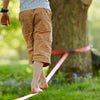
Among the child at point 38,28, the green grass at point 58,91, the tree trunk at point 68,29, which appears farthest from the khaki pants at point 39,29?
the tree trunk at point 68,29

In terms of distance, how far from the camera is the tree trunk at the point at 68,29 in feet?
14.1

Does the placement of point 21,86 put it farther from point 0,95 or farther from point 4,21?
point 4,21

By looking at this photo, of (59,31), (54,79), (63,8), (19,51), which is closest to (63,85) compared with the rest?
(54,79)

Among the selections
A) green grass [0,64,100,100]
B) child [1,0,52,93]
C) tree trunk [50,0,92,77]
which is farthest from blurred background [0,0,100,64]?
child [1,0,52,93]

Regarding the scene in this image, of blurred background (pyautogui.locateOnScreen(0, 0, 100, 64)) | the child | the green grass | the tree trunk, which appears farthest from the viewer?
blurred background (pyautogui.locateOnScreen(0, 0, 100, 64))

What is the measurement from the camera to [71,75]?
13.9ft

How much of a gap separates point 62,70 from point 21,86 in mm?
854

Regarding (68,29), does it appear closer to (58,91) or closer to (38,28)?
(58,91)

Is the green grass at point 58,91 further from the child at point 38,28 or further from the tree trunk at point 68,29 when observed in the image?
the child at point 38,28

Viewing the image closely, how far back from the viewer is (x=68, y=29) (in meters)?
4.31

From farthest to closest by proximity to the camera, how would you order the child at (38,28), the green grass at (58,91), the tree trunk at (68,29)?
the tree trunk at (68,29)
the green grass at (58,91)
the child at (38,28)

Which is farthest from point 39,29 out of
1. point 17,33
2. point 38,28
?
point 17,33

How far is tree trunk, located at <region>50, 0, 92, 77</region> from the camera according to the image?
429 cm

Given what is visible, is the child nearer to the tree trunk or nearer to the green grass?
the green grass
